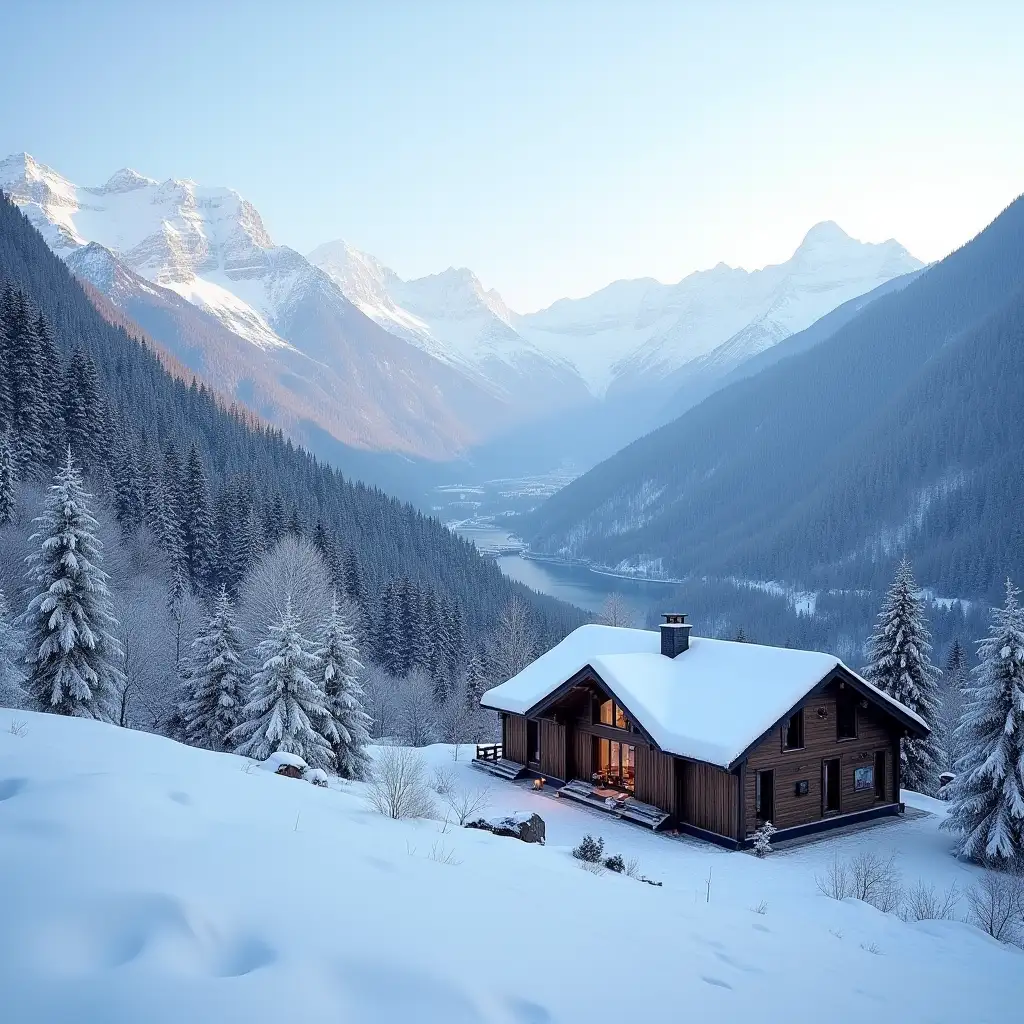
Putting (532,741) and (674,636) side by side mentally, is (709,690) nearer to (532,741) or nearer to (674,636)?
(674,636)

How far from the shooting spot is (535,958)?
6020 millimetres

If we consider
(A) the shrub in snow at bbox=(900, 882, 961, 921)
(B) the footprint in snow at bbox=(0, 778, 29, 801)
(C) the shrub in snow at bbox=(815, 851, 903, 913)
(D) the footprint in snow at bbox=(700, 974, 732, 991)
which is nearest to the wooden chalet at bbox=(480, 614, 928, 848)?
(C) the shrub in snow at bbox=(815, 851, 903, 913)

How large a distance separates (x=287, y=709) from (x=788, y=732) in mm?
15287

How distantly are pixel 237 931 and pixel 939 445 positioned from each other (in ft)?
577

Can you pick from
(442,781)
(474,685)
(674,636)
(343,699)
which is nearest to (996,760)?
(674,636)

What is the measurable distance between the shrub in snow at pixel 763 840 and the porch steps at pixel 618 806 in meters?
2.60

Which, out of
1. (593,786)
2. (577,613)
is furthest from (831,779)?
(577,613)

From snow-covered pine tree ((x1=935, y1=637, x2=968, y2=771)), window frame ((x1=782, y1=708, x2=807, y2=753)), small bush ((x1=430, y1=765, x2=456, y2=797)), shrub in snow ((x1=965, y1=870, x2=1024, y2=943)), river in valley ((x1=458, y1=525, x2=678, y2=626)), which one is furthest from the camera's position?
river in valley ((x1=458, y1=525, x2=678, y2=626))

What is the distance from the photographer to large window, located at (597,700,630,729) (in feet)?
81.1

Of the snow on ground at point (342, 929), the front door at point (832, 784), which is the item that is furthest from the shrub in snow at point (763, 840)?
the snow on ground at point (342, 929)

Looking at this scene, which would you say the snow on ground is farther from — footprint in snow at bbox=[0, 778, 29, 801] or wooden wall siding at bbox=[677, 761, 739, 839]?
wooden wall siding at bbox=[677, 761, 739, 839]

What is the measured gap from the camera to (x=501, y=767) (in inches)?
1112

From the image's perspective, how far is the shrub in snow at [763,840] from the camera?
66.2 ft

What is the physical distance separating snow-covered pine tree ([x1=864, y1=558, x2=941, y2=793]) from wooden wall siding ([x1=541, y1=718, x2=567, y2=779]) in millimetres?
13362
